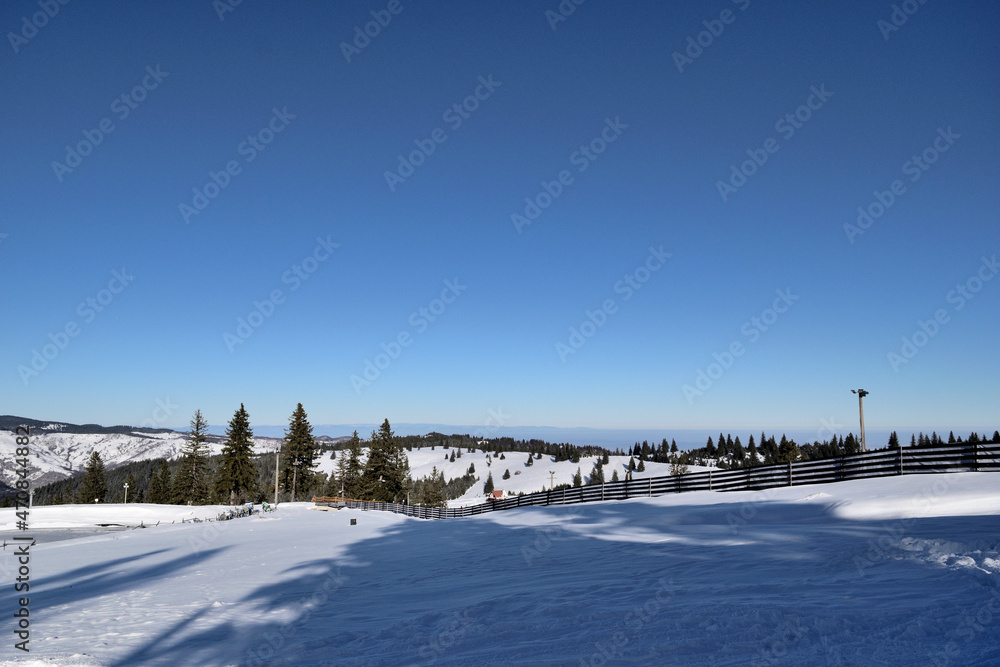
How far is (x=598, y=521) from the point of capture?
64.9 feet

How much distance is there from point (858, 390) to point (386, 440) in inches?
1922

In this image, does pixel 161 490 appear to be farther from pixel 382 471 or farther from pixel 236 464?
pixel 382 471

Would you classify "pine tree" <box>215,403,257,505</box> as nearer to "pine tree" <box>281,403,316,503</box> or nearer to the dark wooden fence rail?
"pine tree" <box>281,403,316,503</box>

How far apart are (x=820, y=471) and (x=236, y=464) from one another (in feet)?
189

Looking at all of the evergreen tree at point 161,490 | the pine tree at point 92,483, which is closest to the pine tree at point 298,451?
the evergreen tree at point 161,490

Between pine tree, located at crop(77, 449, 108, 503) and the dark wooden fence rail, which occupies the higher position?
the dark wooden fence rail

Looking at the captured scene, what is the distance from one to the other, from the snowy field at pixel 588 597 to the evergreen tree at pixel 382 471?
49.7m

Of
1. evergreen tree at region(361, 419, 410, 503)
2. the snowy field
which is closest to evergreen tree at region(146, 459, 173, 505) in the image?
evergreen tree at region(361, 419, 410, 503)

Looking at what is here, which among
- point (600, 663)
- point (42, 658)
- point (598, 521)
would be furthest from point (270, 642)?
point (598, 521)

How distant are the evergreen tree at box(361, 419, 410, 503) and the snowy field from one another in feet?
163

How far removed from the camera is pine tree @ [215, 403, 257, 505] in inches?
2414

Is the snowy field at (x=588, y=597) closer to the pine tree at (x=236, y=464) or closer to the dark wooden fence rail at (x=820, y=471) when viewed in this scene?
the dark wooden fence rail at (x=820, y=471)

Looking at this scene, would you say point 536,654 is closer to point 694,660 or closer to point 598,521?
point 694,660

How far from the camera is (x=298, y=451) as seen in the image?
219 ft
